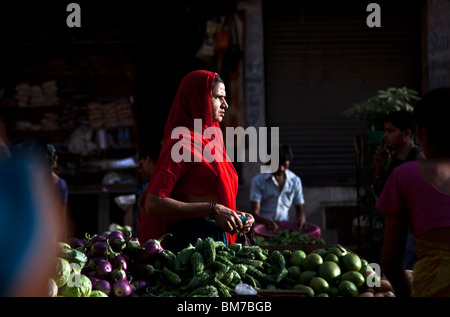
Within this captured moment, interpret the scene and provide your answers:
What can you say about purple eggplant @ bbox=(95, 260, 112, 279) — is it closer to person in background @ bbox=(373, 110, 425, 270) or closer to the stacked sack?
person in background @ bbox=(373, 110, 425, 270)

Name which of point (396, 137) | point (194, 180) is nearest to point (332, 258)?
point (194, 180)

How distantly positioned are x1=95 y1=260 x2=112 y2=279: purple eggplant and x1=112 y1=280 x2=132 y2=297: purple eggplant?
94 mm

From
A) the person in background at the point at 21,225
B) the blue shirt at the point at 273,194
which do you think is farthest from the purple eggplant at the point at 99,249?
the blue shirt at the point at 273,194

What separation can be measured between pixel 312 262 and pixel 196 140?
3.24ft

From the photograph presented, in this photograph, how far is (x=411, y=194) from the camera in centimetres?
188

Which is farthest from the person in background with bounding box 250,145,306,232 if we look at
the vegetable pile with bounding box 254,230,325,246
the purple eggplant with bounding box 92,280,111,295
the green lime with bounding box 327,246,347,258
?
the purple eggplant with bounding box 92,280,111,295

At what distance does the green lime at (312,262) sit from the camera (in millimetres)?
2490

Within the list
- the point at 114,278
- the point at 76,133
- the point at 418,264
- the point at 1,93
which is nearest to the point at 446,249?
the point at 418,264

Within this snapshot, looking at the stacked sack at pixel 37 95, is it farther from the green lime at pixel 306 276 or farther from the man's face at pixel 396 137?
the green lime at pixel 306 276

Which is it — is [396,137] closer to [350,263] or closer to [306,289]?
[350,263]

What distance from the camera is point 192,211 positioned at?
2814mm

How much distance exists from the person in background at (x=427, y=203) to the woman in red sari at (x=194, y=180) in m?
1.03
